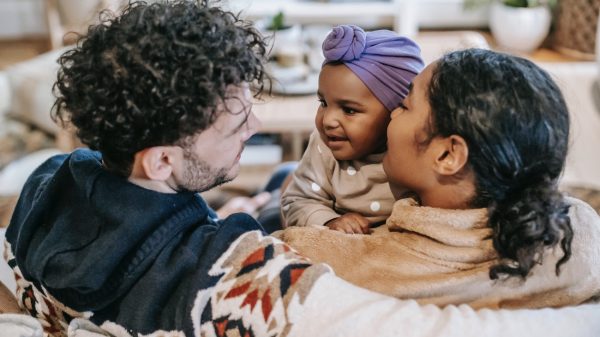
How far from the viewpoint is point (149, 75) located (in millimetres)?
952

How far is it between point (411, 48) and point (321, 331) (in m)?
0.66

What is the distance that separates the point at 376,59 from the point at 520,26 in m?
2.29

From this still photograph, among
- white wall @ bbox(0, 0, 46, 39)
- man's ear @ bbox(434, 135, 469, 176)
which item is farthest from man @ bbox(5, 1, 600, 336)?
white wall @ bbox(0, 0, 46, 39)

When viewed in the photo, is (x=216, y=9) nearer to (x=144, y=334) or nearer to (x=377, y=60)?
(x=377, y=60)

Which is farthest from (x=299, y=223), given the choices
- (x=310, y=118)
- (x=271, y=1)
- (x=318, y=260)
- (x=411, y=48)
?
(x=271, y=1)

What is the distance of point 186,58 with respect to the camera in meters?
0.97

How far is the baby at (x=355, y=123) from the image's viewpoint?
1.28 meters

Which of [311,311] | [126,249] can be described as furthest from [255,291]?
[126,249]

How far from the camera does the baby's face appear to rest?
4.25 feet

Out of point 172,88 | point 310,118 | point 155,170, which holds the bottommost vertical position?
point 310,118

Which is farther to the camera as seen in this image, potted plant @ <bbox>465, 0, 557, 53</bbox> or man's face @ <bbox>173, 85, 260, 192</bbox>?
potted plant @ <bbox>465, 0, 557, 53</bbox>

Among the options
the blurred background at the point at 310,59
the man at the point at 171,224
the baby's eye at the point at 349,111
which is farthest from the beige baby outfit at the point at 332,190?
the blurred background at the point at 310,59

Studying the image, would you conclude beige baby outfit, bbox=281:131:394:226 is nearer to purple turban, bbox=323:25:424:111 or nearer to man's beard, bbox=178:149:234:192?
purple turban, bbox=323:25:424:111

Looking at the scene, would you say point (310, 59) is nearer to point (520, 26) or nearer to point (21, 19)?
point (520, 26)
